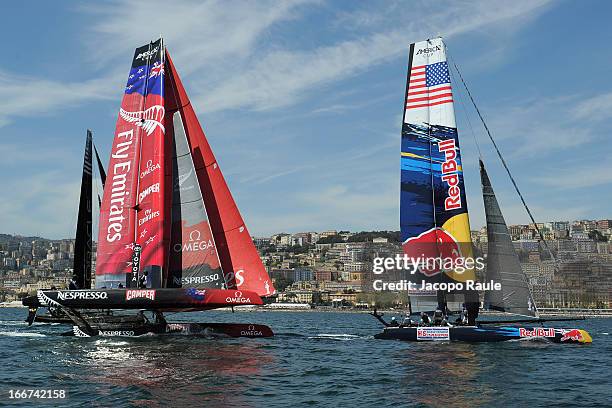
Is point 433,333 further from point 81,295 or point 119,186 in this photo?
point 119,186

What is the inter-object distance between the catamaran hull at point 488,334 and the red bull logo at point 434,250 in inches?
120

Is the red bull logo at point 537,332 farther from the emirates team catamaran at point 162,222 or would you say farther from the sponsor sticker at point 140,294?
the sponsor sticker at point 140,294

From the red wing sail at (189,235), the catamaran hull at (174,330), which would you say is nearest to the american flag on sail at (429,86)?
the red wing sail at (189,235)

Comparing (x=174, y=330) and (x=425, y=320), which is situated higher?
(x=425, y=320)

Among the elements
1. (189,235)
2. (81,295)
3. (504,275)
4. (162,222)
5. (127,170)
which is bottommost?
(81,295)

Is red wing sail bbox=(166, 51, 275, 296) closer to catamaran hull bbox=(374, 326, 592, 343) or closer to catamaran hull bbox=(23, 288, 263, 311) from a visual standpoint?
catamaran hull bbox=(23, 288, 263, 311)

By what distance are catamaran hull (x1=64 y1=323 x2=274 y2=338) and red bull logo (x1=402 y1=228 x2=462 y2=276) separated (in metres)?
7.46

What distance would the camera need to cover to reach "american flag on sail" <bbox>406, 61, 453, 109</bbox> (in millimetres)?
28438

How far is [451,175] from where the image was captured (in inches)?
1102

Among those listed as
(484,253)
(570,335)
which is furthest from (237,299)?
(484,253)

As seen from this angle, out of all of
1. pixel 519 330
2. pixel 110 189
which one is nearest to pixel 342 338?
pixel 519 330

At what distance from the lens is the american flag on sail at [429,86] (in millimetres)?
28438

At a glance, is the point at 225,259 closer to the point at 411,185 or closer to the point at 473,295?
the point at 411,185

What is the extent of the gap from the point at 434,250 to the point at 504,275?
118 inches
